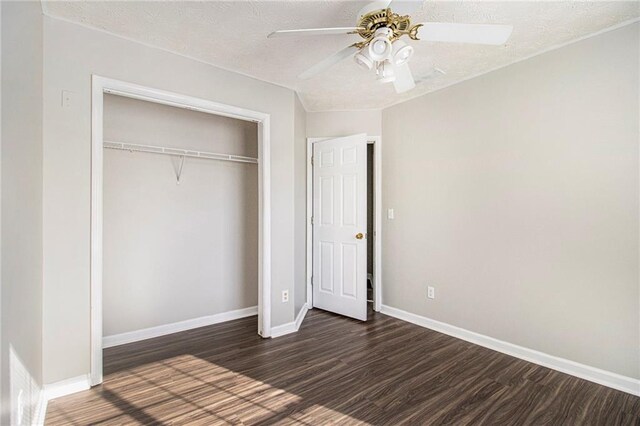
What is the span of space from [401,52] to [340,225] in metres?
2.27

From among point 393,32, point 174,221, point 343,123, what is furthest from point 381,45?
point 174,221

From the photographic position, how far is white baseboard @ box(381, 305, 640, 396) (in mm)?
2182

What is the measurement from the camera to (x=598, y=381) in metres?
2.27

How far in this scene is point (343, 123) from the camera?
3.97 m

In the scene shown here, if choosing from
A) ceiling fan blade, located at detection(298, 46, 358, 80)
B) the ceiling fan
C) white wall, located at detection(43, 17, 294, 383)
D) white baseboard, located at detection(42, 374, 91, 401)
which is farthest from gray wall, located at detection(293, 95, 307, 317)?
white baseboard, located at detection(42, 374, 91, 401)

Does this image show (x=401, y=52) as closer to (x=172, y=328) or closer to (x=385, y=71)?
(x=385, y=71)

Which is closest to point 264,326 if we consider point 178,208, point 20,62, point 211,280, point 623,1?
point 211,280

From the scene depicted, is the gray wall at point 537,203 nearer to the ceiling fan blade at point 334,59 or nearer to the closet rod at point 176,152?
the ceiling fan blade at point 334,59

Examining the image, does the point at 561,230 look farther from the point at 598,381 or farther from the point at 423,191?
the point at 423,191

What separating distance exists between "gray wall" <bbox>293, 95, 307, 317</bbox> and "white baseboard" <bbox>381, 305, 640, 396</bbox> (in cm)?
129

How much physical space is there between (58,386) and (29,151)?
154 centimetres

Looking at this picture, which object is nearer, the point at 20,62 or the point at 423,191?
the point at 20,62

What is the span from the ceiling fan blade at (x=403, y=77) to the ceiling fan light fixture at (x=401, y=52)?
8cm

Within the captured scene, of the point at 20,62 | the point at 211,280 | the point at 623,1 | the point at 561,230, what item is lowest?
the point at 211,280
